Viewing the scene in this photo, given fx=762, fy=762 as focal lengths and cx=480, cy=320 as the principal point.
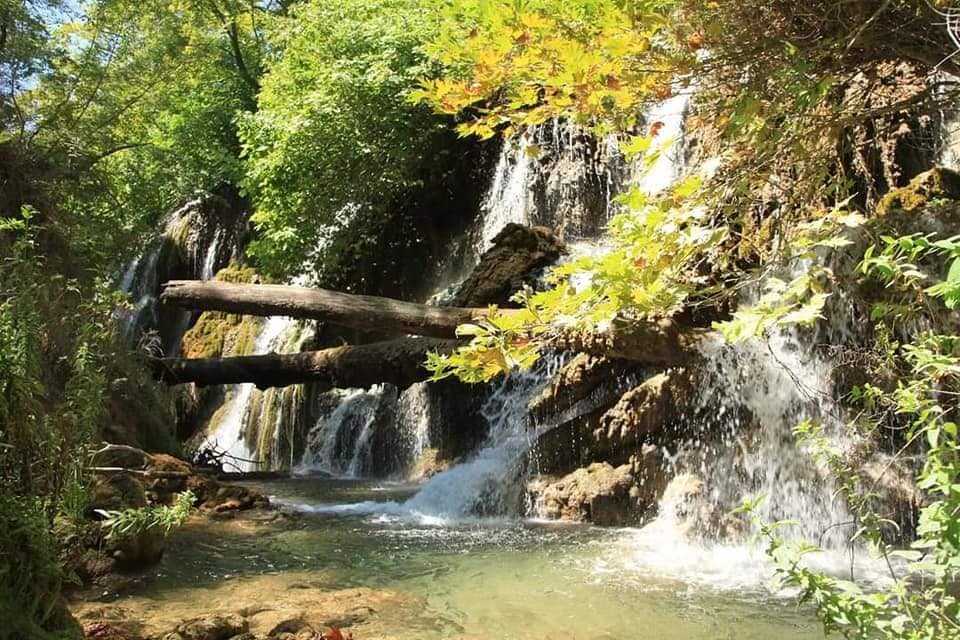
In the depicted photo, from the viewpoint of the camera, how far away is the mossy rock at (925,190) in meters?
6.63

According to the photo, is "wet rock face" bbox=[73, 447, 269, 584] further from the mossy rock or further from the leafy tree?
the leafy tree

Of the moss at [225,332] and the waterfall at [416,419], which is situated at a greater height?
the moss at [225,332]

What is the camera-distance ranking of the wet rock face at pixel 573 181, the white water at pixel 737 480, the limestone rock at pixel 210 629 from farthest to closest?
the wet rock face at pixel 573 181
the white water at pixel 737 480
the limestone rock at pixel 210 629

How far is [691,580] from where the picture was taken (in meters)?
5.43

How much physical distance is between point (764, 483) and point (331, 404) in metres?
9.40

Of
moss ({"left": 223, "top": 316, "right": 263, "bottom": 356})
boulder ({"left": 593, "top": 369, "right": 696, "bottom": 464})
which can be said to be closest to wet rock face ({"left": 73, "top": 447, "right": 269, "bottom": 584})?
boulder ({"left": 593, "top": 369, "right": 696, "bottom": 464})

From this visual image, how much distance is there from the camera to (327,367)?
1092cm

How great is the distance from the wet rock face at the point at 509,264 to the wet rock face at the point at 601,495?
2.81 metres

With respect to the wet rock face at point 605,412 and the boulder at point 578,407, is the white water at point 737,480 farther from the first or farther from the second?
the boulder at point 578,407

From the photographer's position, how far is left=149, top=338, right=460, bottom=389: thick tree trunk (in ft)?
33.3

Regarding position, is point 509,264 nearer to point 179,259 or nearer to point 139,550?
point 139,550

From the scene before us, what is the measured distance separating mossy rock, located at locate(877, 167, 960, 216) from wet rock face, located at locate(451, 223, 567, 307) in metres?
4.68

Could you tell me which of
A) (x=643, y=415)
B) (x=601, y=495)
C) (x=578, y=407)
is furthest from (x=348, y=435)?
(x=643, y=415)

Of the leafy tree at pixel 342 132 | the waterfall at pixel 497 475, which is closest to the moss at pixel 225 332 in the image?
the leafy tree at pixel 342 132
